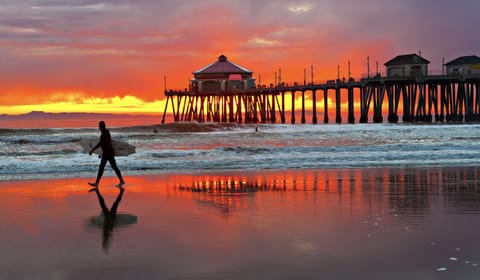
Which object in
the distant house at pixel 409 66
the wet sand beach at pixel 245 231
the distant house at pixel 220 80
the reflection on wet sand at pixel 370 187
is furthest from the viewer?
the distant house at pixel 220 80

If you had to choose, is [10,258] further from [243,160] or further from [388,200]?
[243,160]

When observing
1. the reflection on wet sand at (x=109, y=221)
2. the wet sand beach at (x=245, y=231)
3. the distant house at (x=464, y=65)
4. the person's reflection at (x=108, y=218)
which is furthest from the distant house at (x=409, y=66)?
the reflection on wet sand at (x=109, y=221)

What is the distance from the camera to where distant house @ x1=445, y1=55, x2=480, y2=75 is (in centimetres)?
6444

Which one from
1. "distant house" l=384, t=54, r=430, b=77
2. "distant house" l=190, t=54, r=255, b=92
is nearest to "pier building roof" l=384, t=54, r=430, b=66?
"distant house" l=384, t=54, r=430, b=77

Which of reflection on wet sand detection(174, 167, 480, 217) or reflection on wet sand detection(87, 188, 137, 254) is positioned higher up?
reflection on wet sand detection(87, 188, 137, 254)

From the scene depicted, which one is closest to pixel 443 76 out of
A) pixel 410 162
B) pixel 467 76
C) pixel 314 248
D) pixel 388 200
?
pixel 467 76

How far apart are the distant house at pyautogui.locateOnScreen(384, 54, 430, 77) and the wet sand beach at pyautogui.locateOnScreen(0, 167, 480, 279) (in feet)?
181

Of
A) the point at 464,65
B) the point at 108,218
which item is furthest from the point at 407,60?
the point at 108,218

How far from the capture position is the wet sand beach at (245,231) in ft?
19.4

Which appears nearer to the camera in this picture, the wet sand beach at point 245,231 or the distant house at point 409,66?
the wet sand beach at point 245,231

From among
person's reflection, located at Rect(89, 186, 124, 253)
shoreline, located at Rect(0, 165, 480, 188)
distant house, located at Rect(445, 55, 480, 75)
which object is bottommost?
shoreline, located at Rect(0, 165, 480, 188)

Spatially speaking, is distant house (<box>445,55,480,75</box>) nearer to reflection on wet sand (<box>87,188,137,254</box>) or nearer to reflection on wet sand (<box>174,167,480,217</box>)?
reflection on wet sand (<box>174,167,480,217</box>)

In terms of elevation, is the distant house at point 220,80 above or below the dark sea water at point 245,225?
above

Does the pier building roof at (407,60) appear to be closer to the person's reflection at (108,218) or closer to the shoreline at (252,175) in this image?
Result: the shoreline at (252,175)
